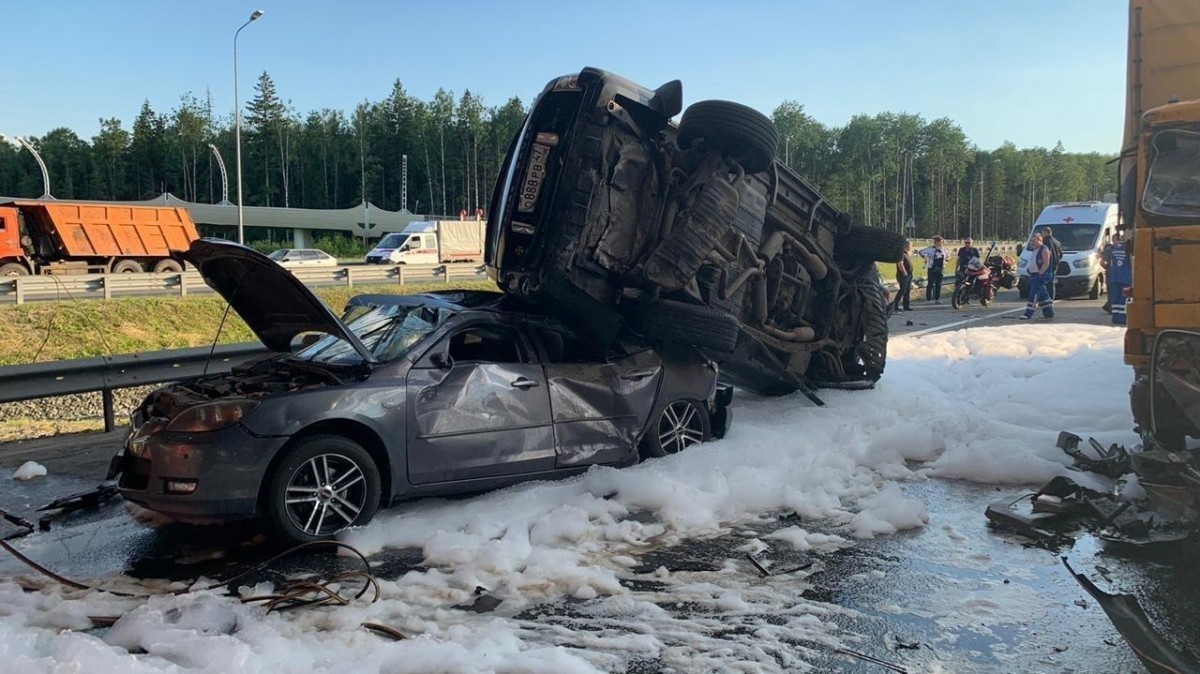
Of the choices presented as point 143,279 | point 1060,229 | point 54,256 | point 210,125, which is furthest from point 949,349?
point 210,125

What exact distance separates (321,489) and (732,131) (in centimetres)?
438

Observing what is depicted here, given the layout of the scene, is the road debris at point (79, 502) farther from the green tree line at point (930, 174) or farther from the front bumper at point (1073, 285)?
the green tree line at point (930, 174)

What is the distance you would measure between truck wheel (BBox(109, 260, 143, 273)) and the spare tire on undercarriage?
27.2 m

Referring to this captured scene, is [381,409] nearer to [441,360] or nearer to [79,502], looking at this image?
[441,360]

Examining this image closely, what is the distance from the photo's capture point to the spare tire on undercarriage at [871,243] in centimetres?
952

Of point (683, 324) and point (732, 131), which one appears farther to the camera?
point (732, 131)

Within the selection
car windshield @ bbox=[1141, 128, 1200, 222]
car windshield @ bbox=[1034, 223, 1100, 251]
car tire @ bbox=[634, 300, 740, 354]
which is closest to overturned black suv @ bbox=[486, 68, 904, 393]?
car tire @ bbox=[634, 300, 740, 354]

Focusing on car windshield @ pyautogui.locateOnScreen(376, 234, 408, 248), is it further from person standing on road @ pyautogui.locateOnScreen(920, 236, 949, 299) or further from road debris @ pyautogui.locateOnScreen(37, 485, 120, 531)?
road debris @ pyautogui.locateOnScreen(37, 485, 120, 531)

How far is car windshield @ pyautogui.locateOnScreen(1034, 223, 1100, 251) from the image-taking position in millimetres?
22859

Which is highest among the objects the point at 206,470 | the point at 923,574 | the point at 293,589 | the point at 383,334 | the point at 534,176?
the point at 534,176

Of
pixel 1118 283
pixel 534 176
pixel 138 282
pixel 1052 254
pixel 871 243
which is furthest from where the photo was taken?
pixel 138 282

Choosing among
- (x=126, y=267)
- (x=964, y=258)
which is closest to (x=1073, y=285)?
(x=964, y=258)

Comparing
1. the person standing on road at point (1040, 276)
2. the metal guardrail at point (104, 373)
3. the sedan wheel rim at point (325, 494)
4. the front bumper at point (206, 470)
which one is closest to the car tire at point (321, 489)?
the sedan wheel rim at point (325, 494)

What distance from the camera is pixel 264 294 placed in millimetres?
5961
